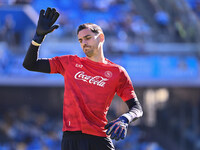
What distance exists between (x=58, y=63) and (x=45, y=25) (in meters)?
0.35

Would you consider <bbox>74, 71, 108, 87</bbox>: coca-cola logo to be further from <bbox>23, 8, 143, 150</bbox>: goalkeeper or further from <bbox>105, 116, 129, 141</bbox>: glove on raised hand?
<bbox>105, 116, 129, 141</bbox>: glove on raised hand

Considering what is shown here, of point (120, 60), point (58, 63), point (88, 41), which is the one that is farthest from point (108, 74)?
point (120, 60)

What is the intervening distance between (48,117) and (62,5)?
440cm

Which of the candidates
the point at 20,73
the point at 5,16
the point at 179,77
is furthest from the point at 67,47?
the point at 179,77

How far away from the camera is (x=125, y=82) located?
3535 millimetres

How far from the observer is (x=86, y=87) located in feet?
11.3

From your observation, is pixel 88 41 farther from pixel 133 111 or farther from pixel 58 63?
pixel 133 111

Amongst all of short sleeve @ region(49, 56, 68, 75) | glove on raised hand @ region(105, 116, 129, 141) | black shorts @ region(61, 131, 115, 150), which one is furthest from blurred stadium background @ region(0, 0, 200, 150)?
glove on raised hand @ region(105, 116, 129, 141)

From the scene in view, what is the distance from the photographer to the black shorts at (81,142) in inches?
133

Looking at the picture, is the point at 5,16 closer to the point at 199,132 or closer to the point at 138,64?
the point at 138,64

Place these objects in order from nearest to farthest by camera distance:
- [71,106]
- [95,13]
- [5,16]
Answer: [71,106], [5,16], [95,13]

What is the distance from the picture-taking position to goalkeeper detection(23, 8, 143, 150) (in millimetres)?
3383

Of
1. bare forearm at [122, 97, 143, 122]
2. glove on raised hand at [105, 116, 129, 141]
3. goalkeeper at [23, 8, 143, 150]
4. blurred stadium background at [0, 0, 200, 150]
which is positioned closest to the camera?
glove on raised hand at [105, 116, 129, 141]

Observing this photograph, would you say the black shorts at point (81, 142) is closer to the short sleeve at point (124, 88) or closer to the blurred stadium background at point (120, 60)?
the short sleeve at point (124, 88)
